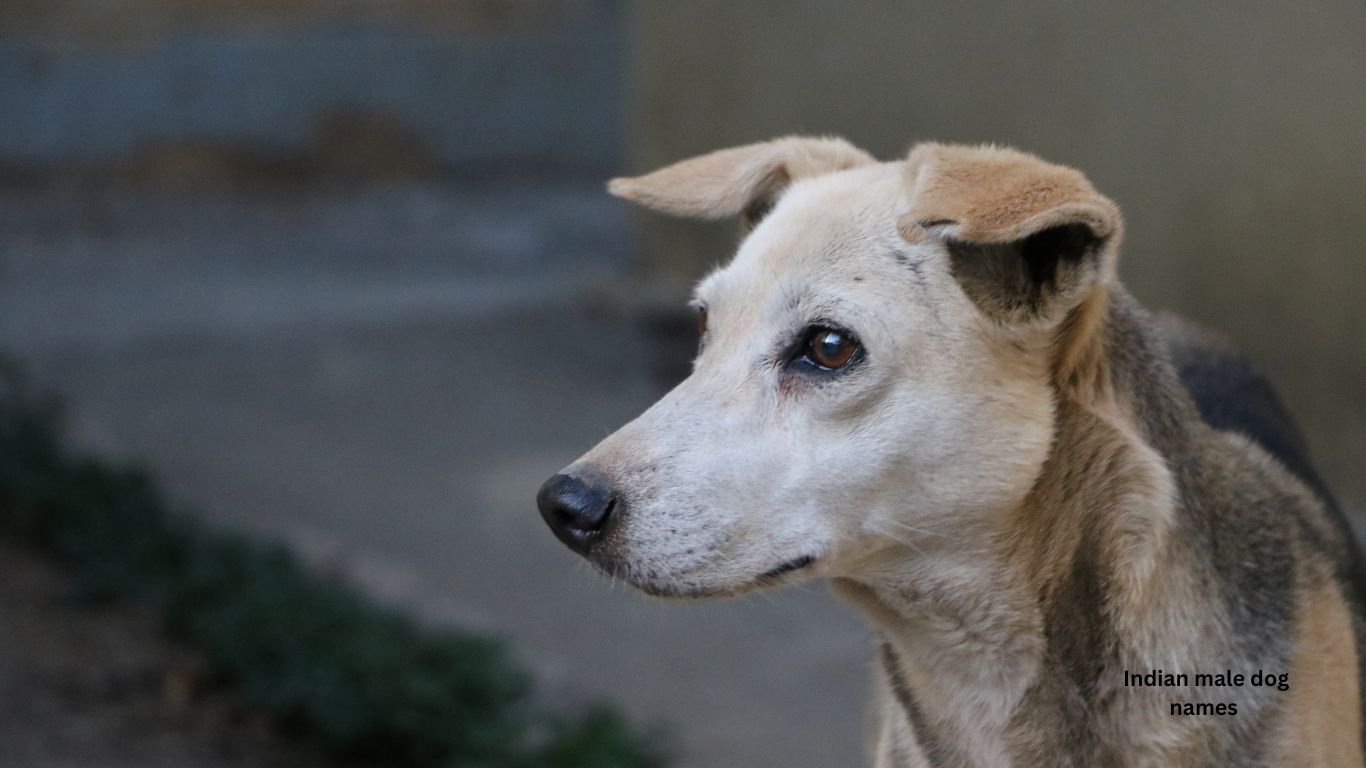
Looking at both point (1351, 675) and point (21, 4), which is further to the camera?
point (21, 4)

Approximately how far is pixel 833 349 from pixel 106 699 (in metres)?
3.11

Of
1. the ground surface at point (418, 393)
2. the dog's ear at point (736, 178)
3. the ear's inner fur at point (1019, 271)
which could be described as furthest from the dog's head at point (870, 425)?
the ground surface at point (418, 393)

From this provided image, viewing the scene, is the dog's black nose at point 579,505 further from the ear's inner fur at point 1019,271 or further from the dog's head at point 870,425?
the ear's inner fur at point 1019,271

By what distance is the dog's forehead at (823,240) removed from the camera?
7.29 feet

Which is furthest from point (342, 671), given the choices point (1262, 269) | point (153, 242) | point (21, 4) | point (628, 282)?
point (21, 4)

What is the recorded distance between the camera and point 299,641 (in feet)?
14.2

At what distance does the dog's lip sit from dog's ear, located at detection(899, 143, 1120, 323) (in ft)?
1.43

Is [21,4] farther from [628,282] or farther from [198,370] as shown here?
Answer: [628,282]

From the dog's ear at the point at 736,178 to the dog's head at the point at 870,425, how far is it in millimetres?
362

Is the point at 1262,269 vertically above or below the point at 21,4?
below

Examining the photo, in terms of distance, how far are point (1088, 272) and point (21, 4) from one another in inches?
387

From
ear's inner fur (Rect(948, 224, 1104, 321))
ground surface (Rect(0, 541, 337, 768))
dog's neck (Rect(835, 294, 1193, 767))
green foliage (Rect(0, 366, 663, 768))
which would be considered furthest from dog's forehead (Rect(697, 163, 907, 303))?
ground surface (Rect(0, 541, 337, 768))

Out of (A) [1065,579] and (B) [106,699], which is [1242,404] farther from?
(B) [106,699]

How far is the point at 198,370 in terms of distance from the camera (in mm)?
7176
